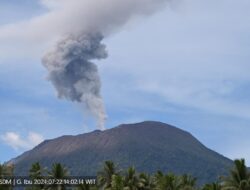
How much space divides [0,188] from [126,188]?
20582 millimetres

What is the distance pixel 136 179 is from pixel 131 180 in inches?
42.9

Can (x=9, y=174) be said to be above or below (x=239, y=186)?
above

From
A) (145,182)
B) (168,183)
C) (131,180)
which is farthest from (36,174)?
(168,183)

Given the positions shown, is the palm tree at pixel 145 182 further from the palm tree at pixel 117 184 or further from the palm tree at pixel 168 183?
the palm tree at pixel 117 184

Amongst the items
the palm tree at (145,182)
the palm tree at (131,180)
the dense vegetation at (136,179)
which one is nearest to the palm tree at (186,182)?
the dense vegetation at (136,179)

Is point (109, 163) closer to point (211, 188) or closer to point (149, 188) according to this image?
point (149, 188)

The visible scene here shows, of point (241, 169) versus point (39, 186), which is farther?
point (39, 186)

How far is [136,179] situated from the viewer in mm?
96938

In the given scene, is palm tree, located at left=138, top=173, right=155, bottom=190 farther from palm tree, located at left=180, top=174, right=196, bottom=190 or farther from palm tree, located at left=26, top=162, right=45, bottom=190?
palm tree, located at left=26, top=162, right=45, bottom=190

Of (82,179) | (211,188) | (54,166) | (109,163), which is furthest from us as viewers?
(109,163)

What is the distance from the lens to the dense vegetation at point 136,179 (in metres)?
82.8

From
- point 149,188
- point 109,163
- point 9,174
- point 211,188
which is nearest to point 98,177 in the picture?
point 109,163

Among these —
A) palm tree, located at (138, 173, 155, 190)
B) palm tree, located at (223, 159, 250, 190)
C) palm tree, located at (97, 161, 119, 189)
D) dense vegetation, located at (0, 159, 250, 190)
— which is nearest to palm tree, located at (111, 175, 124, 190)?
dense vegetation, located at (0, 159, 250, 190)

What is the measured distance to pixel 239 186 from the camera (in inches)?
3211
